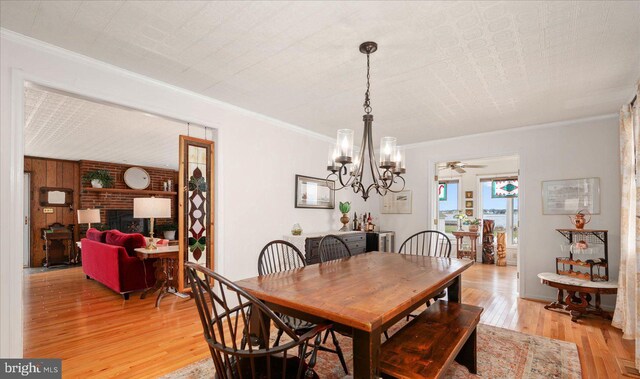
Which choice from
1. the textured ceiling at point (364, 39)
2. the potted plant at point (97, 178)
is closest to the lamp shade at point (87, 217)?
the potted plant at point (97, 178)

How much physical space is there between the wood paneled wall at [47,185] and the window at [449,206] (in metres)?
9.16

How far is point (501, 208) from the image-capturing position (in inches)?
292

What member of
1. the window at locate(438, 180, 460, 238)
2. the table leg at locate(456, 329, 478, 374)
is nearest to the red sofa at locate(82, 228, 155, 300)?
the table leg at locate(456, 329, 478, 374)

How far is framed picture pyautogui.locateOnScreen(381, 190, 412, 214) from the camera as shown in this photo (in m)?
5.50

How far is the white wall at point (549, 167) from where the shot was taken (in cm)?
377

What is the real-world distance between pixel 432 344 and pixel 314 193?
3.29 m

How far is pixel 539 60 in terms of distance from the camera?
241 cm

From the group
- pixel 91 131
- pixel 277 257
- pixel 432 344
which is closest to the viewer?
pixel 432 344

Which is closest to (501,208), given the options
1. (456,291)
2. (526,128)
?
(526,128)

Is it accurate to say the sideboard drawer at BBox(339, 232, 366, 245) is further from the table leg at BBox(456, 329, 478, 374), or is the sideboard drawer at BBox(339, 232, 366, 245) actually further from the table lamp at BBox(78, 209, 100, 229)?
the table lamp at BBox(78, 209, 100, 229)

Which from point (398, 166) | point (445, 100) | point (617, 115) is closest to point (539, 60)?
point (445, 100)

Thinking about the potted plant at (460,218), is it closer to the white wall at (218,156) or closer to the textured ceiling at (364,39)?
the white wall at (218,156)

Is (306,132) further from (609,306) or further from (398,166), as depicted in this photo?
(609,306)

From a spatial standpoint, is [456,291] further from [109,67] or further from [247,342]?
[109,67]
